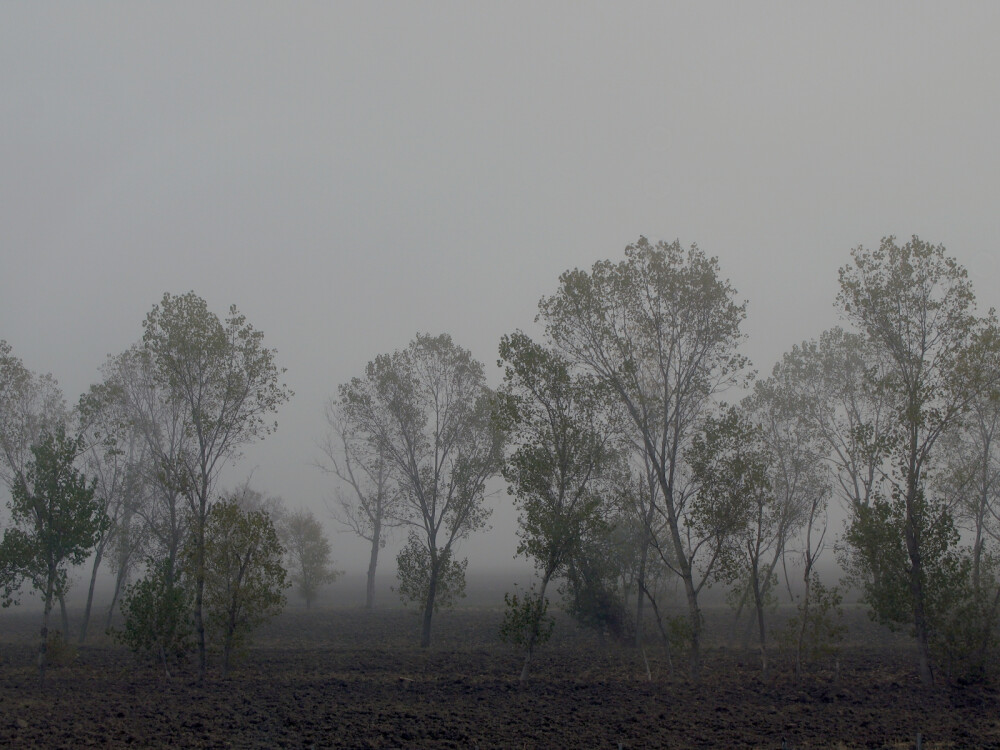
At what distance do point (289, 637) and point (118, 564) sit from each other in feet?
46.1

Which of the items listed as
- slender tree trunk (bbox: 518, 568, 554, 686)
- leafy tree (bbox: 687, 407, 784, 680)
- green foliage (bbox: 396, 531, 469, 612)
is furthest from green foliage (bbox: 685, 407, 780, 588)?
green foliage (bbox: 396, 531, 469, 612)

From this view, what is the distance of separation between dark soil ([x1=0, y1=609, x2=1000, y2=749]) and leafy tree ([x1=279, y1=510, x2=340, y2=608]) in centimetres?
2896

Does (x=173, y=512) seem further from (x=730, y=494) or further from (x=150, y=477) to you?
(x=730, y=494)

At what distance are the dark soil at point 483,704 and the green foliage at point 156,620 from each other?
1.08 m

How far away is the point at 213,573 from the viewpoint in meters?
24.0

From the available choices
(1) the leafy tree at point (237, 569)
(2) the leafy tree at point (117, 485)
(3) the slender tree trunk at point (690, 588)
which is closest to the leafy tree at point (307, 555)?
(2) the leafy tree at point (117, 485)

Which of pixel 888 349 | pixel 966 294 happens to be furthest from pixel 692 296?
pixel 966 294

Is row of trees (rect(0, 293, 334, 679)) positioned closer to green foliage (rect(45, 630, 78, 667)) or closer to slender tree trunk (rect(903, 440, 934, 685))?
green foliage (rect(45, 630, 78, 667))

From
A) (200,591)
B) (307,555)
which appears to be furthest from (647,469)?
(307,555)

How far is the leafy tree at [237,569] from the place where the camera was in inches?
941

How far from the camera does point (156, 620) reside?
79.2 ft

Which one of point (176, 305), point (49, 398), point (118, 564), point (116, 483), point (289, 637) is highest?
point (176, 305)

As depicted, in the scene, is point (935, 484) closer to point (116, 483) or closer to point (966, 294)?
point (966, 294)

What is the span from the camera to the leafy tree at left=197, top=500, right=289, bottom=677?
2389 cm
